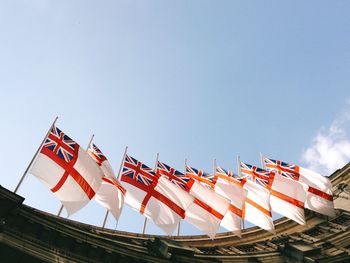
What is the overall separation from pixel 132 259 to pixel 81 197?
3.78 m

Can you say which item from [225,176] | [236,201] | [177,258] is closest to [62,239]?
[177,258]

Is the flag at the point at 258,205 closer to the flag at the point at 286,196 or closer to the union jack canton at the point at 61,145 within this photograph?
the flag at the point at 286,196

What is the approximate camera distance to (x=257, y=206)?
2562 cm

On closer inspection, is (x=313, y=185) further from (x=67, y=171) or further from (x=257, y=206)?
(x=67, y=171)

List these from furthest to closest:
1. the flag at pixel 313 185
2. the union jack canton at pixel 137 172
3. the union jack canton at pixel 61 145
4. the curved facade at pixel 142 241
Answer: the flag at pixel 313 185
the union jack canton at pixel 137 172
the union jack canton at pixel 61 145
the curved facade at pixel 142 241

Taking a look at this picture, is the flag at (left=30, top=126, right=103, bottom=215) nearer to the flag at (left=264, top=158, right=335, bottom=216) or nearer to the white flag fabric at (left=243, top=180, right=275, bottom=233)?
the white flag fabric at (left=243, top=180, right=275, bottom=233)

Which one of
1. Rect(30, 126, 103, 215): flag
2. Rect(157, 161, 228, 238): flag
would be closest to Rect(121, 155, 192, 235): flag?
Rect(157, 161, 228, 238): flag

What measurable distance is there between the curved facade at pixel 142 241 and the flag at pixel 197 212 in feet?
5.20

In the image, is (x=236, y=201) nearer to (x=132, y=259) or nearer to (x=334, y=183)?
(x=132, y=259)

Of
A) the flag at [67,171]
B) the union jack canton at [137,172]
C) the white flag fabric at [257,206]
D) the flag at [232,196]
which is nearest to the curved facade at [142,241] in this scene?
the flag at [67,171]

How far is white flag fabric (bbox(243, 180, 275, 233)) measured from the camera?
2465 cm

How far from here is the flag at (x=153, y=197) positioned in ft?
67.4

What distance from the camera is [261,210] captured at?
25.2 m

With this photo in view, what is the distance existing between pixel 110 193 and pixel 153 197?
2403 millimetres
